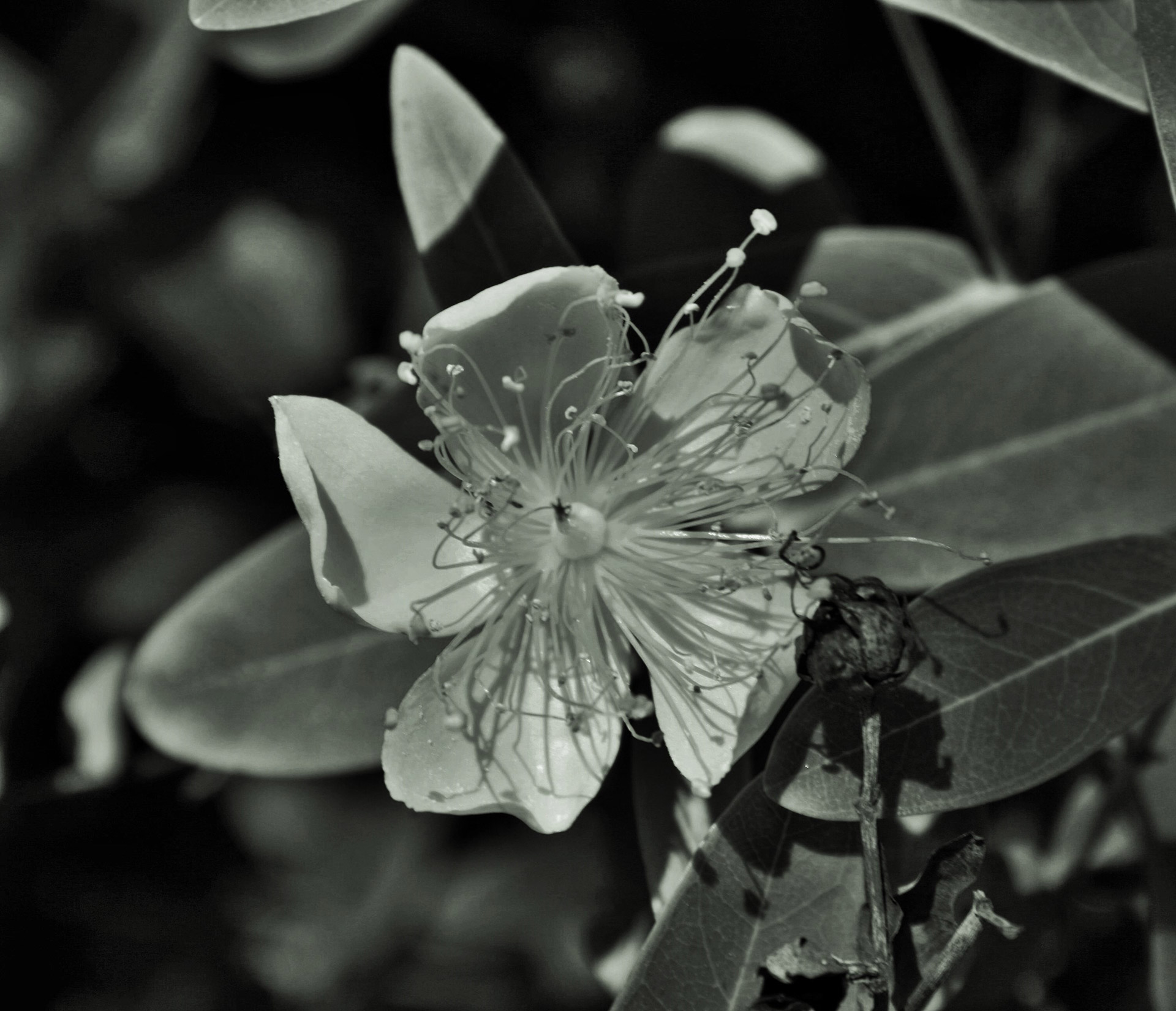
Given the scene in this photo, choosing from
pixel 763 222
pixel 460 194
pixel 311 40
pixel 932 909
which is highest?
pixel 311 40

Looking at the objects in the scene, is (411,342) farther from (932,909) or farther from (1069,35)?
(1069,35)

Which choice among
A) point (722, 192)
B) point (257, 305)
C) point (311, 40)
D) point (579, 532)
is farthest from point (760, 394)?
point (257, 305)

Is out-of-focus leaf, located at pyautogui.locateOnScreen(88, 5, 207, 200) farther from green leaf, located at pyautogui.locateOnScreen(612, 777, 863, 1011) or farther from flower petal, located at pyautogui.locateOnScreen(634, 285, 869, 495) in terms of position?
green leaf, located at pyautogui.locateOnScreen(612, 777, 863, 1011)

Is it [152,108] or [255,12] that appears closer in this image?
[255,12]

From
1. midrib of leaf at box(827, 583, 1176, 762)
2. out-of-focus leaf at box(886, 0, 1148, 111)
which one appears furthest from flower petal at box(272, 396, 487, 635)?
out-of-focus leaf at box(886, 0, 1148, 111)

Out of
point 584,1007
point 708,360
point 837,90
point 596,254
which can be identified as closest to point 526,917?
point 584,1007

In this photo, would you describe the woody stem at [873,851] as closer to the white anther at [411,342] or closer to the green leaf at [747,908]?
the green leaf at [747,908]

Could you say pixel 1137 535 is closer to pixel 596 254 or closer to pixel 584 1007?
pixel 596 254

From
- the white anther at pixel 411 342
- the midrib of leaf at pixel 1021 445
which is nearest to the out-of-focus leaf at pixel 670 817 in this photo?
the midrib of leaf at pixel 1021 445
